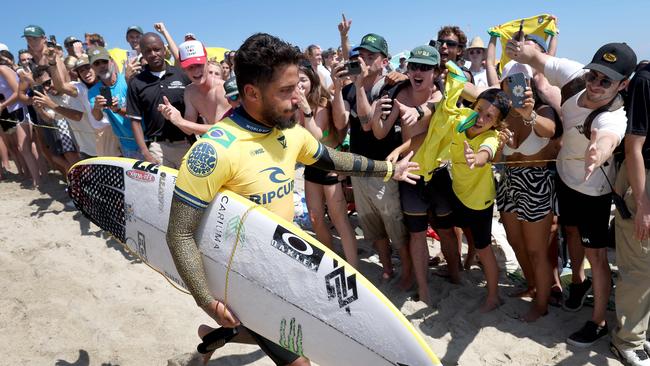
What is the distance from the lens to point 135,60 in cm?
553

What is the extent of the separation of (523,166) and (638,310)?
1259mm

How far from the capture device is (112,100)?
493 cm

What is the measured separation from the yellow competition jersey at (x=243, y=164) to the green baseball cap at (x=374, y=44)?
1968 millimetres

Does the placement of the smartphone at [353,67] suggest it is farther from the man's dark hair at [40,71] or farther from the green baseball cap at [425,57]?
the man's dark hair at [40,71]

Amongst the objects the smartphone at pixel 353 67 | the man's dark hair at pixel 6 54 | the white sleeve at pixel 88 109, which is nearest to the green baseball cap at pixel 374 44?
the smartphone at pixel 353 67

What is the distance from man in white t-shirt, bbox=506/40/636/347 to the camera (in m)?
2.90

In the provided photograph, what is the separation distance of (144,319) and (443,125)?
2949 mm

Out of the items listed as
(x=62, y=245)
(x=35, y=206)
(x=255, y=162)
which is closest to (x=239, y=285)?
(x=255, y=162)

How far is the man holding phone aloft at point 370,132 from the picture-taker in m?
3.98

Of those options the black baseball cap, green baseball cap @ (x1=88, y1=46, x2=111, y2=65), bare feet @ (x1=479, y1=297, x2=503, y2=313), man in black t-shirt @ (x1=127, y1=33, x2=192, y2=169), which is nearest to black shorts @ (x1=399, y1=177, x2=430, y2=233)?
bare feet @ (x1=479, y1=297, x2=503, y2=313)

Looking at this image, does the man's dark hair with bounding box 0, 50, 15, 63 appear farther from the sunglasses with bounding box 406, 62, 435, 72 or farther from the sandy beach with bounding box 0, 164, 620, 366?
the sunglasses with bounding box 406, 62, 435, 72

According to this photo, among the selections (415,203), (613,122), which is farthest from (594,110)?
(415,203)

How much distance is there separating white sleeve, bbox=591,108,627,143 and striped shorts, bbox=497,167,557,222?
647mm

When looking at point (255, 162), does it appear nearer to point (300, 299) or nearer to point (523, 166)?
point (300, 299)
